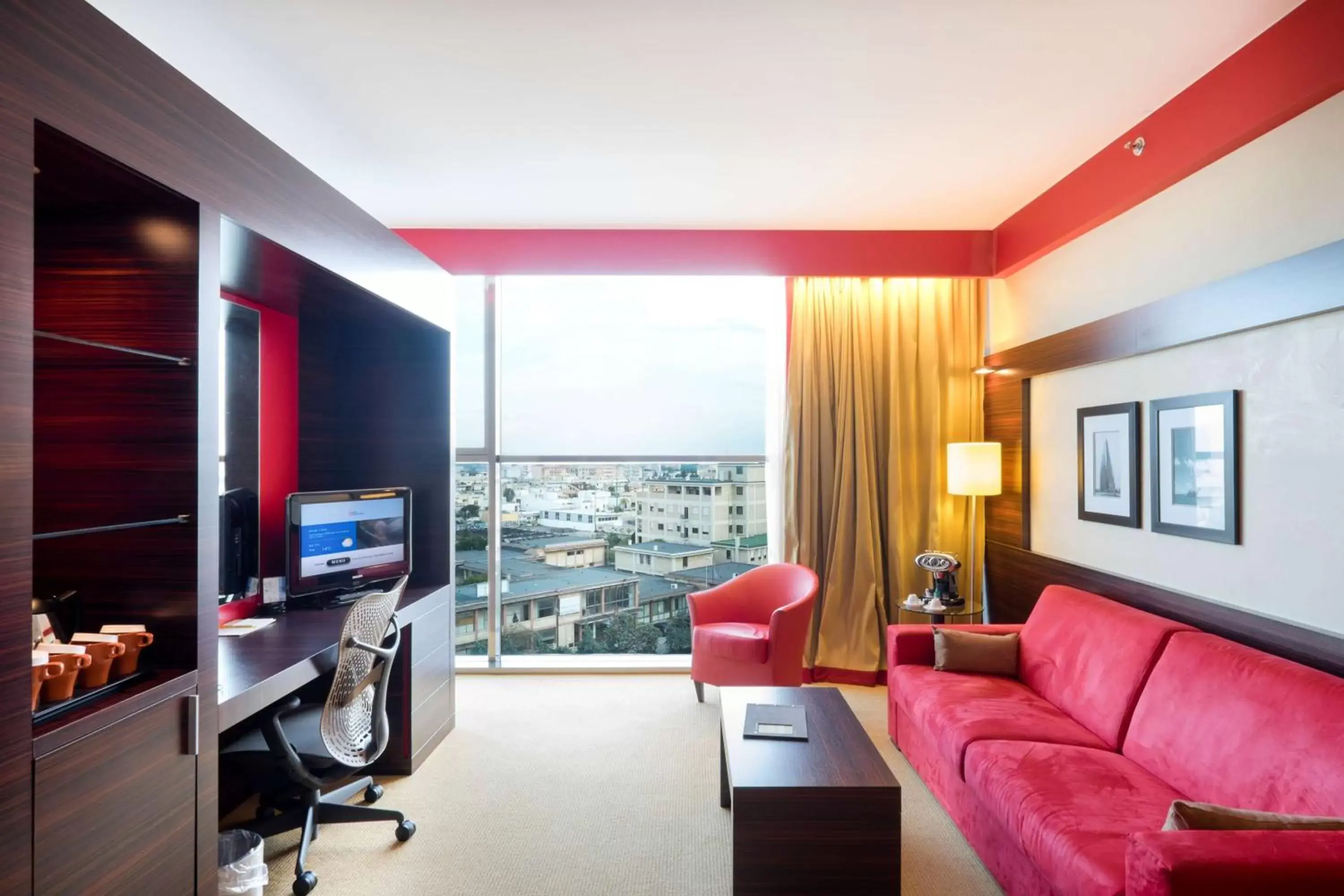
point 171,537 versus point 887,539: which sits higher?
point 171,537

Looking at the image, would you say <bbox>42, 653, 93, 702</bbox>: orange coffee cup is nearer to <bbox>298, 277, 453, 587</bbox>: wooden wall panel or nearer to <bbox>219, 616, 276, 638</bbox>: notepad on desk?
<bbox>219, 616, 276, 638</bbox>: notepad on desk

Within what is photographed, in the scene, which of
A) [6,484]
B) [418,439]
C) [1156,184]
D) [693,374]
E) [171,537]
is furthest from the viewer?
[693,374]

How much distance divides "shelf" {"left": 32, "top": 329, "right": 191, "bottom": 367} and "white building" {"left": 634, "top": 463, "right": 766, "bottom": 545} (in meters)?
3.43

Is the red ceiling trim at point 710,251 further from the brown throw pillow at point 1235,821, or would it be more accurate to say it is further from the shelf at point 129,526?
the brown throw pillow at point 1235,821

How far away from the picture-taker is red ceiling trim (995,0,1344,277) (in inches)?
89.2

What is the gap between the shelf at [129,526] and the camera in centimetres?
171

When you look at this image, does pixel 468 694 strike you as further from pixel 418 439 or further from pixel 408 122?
pixel 408 122

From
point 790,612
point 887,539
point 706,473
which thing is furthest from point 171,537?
point 887,539

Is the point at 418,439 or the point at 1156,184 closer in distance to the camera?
the point at 1156,184

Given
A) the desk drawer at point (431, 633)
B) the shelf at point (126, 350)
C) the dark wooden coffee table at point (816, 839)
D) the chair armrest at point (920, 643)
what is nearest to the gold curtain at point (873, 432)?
the chair armrest at point (920, 643)

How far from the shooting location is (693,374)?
5156 mm

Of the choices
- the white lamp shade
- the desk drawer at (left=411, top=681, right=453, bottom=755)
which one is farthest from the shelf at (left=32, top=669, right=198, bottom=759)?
the white lamp shade

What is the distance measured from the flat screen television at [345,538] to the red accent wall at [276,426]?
0.22 meters

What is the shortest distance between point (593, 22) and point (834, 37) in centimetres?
82
